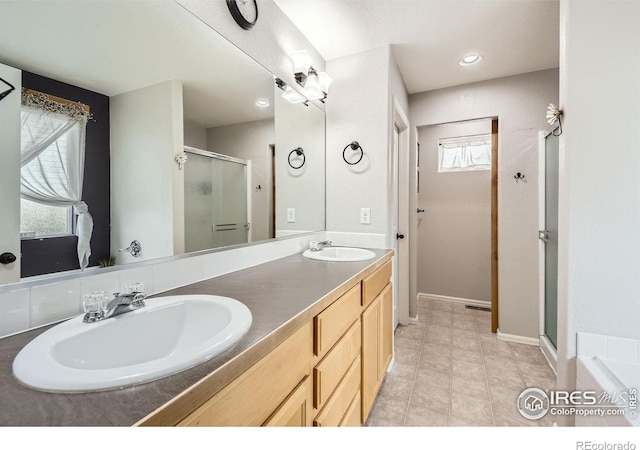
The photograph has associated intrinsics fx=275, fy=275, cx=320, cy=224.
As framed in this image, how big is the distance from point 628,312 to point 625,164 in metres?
0.62

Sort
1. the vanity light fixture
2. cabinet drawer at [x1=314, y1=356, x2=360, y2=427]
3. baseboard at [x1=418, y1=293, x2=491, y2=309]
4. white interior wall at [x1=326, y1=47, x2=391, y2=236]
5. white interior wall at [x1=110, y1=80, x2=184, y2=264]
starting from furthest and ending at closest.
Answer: baseboard at [x1=418, y1=293, x2=491, y2=309] < the vanity light fixture < white interior wall at [x1=326, y1=47, x2=391, y2=236] < cabinet drawer at [x1=314, y1=356, x2=360, y2=427] < white interior wall at [x1=110, y1=80, x2=184, y2=264]

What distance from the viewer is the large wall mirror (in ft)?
2.37

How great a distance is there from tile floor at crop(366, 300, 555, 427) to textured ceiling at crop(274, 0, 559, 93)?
7.87ft

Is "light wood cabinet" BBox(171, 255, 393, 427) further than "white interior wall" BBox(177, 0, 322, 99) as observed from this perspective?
No

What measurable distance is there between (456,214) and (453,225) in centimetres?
15

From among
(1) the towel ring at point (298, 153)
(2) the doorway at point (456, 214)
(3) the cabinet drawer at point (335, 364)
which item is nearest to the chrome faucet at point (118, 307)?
(3) the cabinet drawer at point (335, 364)

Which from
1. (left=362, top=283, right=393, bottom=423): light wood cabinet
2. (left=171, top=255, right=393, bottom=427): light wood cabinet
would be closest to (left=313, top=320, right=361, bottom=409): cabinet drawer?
(left=171, top=255, right=393, bottom=427): light wood cabinet

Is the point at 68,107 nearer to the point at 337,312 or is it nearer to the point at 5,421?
the point at 5,421

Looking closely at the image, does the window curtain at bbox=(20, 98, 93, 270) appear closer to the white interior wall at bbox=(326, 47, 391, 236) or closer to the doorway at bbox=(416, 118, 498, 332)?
the white interior wall at bbox=(326, 47, 391, 236)

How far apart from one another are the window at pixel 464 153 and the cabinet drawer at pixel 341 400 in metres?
3.03

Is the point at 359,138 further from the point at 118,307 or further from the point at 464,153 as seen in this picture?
the point at 464,153

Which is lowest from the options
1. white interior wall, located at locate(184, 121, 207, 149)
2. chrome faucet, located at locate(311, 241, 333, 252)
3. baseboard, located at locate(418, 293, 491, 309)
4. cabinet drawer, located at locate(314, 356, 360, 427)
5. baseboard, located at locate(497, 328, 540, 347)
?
baseboard, located at locate(497, 328, 540, 347)

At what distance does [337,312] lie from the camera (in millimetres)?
1069
